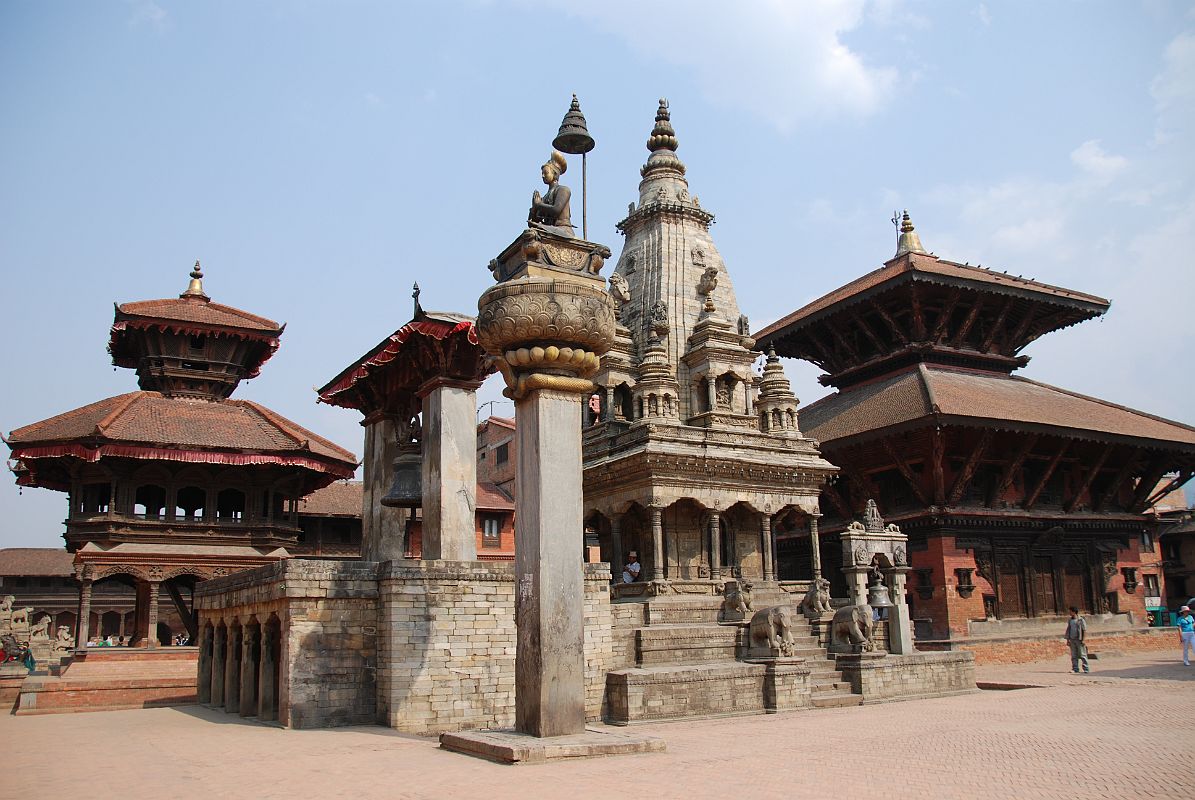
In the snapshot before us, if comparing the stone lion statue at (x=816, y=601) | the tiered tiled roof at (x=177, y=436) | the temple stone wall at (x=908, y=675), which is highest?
the tiered tiled roof at (x=177, y=436)

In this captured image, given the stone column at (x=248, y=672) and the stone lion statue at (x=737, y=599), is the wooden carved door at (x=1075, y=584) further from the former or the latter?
the stone column at (x=248, y=672)

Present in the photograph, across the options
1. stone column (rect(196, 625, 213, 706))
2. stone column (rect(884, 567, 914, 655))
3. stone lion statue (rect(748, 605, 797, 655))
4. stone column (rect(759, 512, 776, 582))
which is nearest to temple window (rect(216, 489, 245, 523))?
stone column (rect(196, 625, 213, 706))

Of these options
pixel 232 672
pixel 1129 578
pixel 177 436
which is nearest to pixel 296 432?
pixel 177 436

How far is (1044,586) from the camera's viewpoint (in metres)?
29.0

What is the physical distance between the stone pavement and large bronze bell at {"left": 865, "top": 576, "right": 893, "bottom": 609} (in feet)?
15.9

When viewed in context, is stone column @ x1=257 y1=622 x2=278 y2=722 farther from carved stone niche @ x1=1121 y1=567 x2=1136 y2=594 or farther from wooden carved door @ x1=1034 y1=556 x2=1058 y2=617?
carved stone niche @ x1=1121 y1=567 x2=1136 y2=594

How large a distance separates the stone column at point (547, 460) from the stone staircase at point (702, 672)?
4.49 m

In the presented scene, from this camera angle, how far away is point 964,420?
26016 mm

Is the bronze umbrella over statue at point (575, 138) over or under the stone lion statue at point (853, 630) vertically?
over

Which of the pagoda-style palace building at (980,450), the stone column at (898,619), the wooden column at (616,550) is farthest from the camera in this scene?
the pagoda-style palace building at (980,450)

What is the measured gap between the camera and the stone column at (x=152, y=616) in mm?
23906

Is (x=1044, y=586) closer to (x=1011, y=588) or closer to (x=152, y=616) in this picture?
(x=1011, y=588)

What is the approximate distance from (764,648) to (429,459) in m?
7.47

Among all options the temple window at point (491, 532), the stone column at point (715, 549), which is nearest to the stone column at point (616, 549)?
the stone column at point (715, 549)
